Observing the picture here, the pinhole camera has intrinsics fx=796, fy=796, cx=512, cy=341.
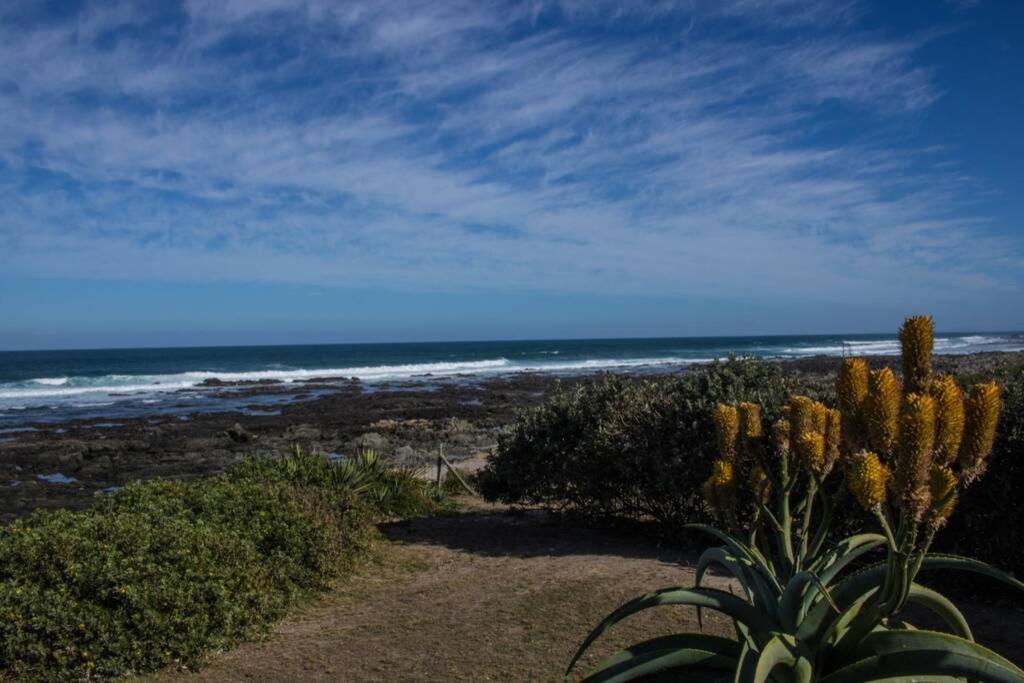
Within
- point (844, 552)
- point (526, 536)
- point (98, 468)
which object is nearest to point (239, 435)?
point (98, 468)

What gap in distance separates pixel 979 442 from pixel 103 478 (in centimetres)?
2132

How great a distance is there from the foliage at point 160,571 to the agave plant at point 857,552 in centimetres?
346

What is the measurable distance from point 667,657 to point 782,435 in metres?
1.13

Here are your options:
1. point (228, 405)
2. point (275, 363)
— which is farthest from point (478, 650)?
point (275, 363)

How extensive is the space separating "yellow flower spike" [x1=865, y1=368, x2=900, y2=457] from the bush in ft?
16.4

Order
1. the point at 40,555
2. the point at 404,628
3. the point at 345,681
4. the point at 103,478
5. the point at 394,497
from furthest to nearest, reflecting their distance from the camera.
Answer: the point at 103,478 → the point at 394,497 → the point at 404,628 → the point at 40,555 → the point at 345,681

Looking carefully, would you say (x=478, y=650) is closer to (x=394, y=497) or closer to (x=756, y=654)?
(x=756, y=654)

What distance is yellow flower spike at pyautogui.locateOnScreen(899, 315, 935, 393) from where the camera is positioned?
2.64m

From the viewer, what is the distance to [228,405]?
3816cm

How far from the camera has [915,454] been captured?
89.7 inches

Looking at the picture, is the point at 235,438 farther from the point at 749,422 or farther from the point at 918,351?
the point at 918,351

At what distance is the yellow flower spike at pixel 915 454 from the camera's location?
227 cm

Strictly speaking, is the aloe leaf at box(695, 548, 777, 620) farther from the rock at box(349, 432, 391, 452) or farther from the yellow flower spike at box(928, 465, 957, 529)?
the rock at box(349, 432, 391, 452)

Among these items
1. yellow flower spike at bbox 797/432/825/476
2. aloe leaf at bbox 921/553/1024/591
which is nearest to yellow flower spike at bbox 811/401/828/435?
yellow flower spike at bbox 797/432/825/476
